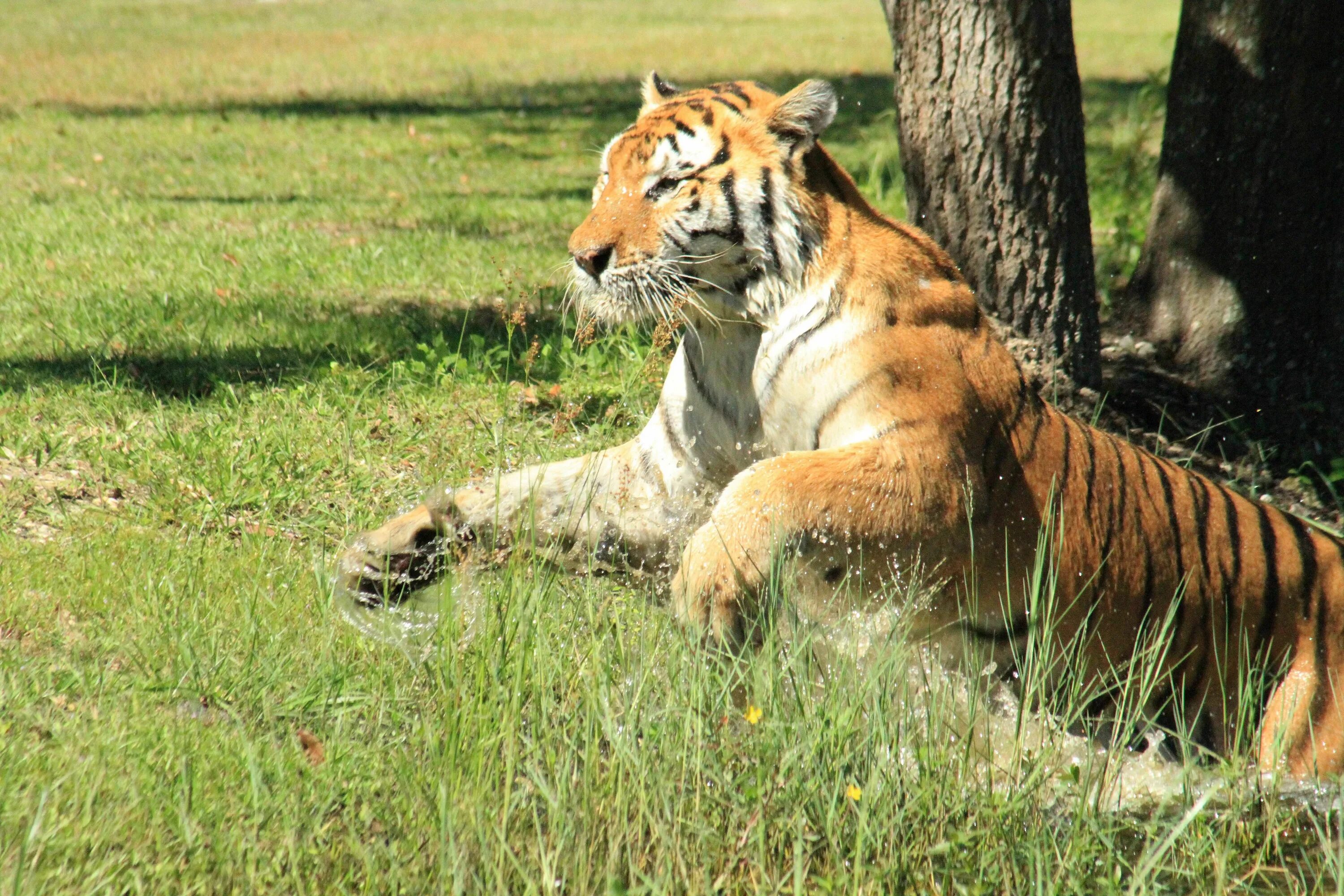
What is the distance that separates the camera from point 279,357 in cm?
494

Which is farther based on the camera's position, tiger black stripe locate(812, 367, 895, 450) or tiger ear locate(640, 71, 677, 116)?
tiger ear locate(640, 71, 677, 116)

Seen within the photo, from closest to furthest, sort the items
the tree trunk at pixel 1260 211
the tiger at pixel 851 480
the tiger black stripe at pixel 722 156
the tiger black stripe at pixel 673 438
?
1. the tiger at pixel 851 480
2. the tiger black stripe at pixel 722 156
3. the tiger black stripe at pixel 673 438
4. the tree trunk at pixel 1260 211

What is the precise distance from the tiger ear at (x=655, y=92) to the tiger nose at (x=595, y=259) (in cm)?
53

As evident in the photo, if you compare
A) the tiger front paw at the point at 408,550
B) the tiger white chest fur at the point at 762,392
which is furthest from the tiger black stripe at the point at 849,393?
the tiger front paw at the point at 408,550

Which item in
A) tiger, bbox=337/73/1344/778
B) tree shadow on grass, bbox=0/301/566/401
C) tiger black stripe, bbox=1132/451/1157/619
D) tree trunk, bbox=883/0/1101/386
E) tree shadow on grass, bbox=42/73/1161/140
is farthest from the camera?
tree shadow on grass, bbox=42/73/1161/140

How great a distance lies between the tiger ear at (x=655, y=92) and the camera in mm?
3443

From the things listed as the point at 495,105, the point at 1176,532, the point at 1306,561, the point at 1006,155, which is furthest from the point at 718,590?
the point at 495,105

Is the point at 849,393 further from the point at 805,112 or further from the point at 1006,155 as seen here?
the point at 1006,155

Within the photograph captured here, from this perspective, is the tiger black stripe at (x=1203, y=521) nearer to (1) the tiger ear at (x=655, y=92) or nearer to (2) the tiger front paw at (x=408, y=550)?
(1) the tiger ear at (x=655, y=92)

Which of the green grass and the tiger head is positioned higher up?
the tiger head

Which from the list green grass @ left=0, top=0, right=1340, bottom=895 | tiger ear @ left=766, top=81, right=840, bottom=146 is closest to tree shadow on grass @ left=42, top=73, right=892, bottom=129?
green grass @ left=0, top=0, right=1340, bottom=895

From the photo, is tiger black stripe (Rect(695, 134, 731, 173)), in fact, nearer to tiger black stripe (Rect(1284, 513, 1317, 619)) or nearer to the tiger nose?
the tiger nose

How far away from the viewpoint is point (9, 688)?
2449mm

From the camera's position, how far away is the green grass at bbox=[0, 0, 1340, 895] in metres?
2.16
